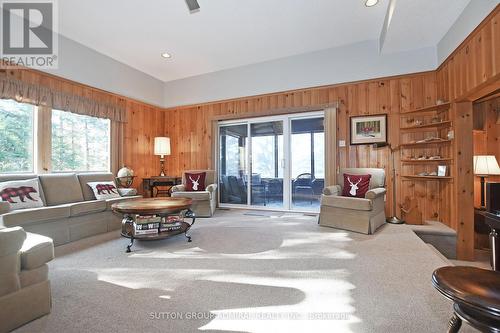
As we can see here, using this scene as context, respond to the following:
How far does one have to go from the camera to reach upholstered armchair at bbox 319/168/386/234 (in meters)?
3.29

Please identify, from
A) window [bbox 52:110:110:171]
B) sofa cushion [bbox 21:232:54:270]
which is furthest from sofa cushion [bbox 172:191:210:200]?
sofa cushion [bbox 21:232:54:270]

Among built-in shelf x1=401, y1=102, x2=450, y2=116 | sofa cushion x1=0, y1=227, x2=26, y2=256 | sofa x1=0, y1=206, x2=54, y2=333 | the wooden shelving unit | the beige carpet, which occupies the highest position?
built-in shelf x1=401, y1=102, x2=450, y2=116

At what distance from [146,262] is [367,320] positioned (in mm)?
1960

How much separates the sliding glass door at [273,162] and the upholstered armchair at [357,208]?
0.91 metres

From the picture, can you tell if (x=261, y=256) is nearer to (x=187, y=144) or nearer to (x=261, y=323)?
(x=261, y=323)

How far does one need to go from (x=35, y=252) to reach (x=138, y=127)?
432 cm

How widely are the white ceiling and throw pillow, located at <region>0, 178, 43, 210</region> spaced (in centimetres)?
232

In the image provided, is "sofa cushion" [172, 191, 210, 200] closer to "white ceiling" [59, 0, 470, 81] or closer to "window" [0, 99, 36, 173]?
"window" [0, 99, 36, 173]

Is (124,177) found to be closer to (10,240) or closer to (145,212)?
(145,212)

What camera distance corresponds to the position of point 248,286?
1.91 meters

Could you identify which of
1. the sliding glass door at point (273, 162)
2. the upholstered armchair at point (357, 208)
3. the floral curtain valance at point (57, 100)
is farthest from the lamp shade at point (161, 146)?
the upholstered armchair at point (357, 208)

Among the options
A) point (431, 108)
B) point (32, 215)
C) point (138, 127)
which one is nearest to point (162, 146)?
point (138, 127)

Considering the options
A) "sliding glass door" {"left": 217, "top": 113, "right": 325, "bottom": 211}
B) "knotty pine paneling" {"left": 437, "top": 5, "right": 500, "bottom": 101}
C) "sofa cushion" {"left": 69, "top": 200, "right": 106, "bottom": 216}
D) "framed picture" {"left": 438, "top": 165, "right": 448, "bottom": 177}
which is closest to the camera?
"knotty pine paneling" {"left": 437, "top": 5, "right": 500, "bottom": 101}

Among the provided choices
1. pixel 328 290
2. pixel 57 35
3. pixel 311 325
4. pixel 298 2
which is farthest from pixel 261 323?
pixel 57 35
